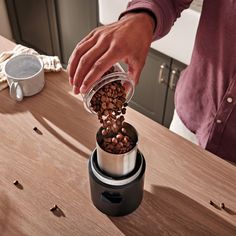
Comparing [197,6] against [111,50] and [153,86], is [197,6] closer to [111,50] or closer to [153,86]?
[153,86]

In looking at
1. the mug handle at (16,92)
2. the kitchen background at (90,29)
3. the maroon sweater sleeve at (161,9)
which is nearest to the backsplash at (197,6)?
the kitchen background at (90,29)

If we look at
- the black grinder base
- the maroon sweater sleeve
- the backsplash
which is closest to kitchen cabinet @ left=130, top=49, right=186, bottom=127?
the backsplash

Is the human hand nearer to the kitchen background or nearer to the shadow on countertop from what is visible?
the shadow on countertop

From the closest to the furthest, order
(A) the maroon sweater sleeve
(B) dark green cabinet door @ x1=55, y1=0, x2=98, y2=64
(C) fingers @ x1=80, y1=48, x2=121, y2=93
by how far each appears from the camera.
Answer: (C) fingers @ x1=80, y1=48, x2=121, y2=93 < (A) the maroon sweater sleeve < (B) dark green cabinet door @ x1=55, y1=0, x2=98, y2=64

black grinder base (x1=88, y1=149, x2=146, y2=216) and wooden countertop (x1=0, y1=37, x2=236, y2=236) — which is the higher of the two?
black grinder base (x1=88, y1=149, x2=146, y2=216)

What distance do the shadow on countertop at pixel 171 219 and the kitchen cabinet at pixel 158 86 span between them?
0.76 meters

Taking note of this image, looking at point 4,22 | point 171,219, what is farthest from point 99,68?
point 4,22

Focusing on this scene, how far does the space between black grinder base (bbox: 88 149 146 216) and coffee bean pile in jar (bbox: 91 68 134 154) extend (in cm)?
5

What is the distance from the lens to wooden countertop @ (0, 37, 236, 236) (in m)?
0.68

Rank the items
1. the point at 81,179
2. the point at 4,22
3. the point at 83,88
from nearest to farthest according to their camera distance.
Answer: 1. the point at 83,88
2. the point at 81,179
3. the point at 4,22

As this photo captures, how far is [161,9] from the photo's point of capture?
2.50 ft

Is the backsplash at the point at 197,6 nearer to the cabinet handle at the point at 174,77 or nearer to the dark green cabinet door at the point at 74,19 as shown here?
the cabinet handle at the point at 174,77

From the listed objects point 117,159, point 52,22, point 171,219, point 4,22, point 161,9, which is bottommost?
point 4,22

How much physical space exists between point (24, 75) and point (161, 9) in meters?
0.33
